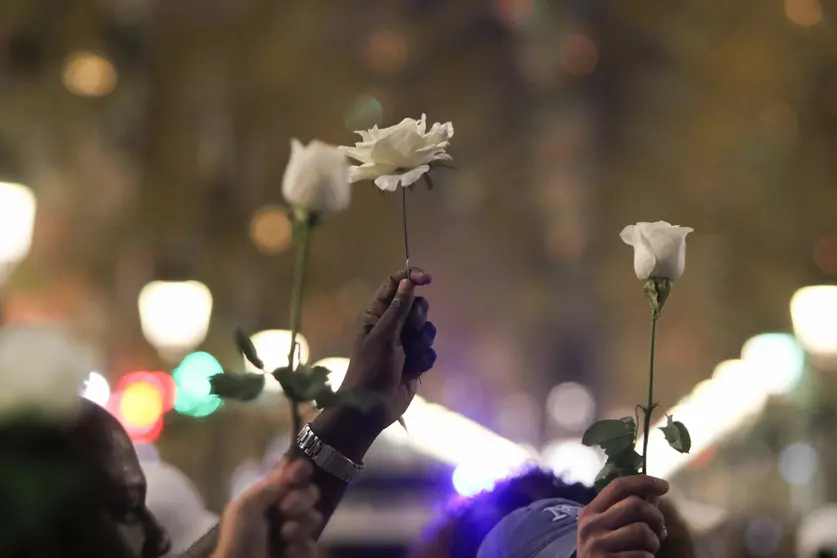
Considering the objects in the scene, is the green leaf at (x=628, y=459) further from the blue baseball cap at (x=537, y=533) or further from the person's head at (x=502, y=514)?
the person's head at (x=502, y=514)

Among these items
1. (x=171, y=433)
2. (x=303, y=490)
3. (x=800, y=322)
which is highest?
(x=800, y=322)

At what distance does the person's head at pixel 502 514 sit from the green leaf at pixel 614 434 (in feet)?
1.21

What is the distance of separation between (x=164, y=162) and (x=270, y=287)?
1.72 metres

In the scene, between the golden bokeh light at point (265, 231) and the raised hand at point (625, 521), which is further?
the golden bokeh light at point (265, 231)

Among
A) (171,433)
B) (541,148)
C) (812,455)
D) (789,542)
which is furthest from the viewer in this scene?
(541,148)

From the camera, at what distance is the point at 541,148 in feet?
55.6

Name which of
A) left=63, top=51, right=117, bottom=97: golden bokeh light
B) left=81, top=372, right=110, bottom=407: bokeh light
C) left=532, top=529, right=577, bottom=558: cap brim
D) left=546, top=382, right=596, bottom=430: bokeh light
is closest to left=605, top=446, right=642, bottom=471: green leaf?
left=532, top=529, right=577, bottom=558: cap brim

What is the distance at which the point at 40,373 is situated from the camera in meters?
1.00

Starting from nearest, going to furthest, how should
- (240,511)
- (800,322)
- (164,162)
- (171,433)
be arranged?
(240,511) < (800,322) < (171,433) < (164,162)

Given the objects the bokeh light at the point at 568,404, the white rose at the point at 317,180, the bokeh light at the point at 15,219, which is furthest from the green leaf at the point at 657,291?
the bokeh light at the point at 568,404

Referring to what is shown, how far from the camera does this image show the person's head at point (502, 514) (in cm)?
150

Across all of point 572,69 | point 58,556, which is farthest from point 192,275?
point 58,556

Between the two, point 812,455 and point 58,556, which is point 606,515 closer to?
point 58,556

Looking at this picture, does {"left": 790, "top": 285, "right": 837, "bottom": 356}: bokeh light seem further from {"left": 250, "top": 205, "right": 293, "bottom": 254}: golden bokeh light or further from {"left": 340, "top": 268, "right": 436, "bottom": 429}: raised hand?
{"left": 340, "top": 268, "right": 436, "bottom": 429}: raised hand
